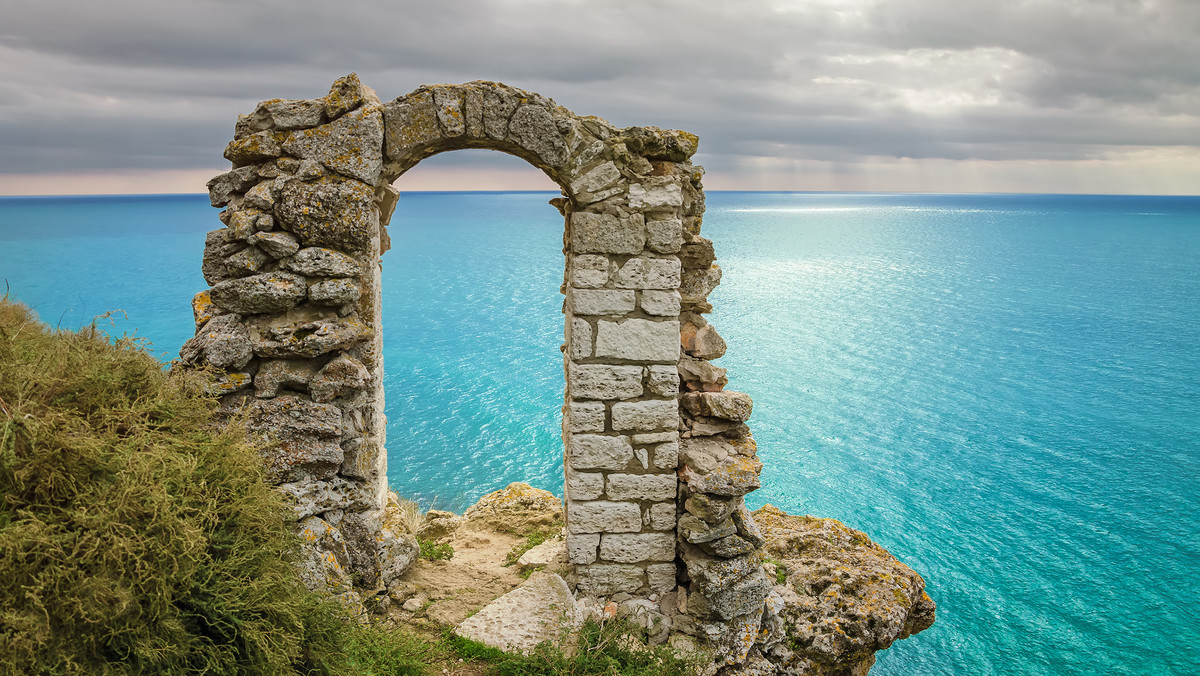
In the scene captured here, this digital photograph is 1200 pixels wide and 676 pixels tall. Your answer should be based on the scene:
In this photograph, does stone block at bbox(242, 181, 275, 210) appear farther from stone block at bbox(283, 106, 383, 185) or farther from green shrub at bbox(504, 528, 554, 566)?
green shrub at bbox(504, 528, 554, 566)

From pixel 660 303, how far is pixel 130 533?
146 inches

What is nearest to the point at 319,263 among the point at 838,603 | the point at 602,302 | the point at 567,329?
the point at 567,329

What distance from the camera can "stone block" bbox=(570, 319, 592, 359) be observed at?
17.4 ft

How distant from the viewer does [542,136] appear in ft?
16.6

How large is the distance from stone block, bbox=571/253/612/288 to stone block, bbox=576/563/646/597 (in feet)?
7.72

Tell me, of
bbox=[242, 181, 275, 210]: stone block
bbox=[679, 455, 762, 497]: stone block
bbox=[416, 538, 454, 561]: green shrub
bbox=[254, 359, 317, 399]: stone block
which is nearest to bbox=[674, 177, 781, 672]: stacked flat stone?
bbox=[679, 455, 762, 497]: stone block

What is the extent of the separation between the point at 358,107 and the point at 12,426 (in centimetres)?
299

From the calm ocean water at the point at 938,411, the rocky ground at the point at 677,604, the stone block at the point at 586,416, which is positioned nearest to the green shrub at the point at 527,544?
the rocky ground at the point at 677,604

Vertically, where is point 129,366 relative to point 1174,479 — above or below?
above

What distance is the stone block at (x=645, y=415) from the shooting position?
213 inches

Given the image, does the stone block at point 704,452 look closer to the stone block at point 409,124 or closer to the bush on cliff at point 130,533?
the bush on cliff at point 130,533

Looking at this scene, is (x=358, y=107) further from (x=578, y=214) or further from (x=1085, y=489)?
(x=1085, y=489)

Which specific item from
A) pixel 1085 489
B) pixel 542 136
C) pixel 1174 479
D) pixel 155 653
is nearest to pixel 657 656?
pixel 155 653

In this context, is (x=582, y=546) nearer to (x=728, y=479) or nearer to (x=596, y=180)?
(x=728, y=479)
